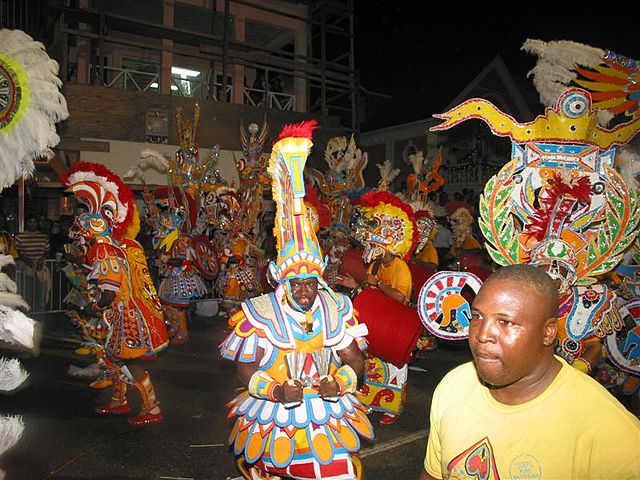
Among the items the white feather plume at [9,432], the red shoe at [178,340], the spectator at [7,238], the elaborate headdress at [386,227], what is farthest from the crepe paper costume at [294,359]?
the spectator at [7,238]

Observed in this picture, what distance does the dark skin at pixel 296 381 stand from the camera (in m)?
2.83

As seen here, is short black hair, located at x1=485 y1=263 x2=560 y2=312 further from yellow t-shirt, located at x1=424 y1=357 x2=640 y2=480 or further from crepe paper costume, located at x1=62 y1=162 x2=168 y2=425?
crepe paper costume, located at x1=62 y1=162 x2=168 y2=425

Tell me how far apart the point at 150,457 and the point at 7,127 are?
3304 millimetres

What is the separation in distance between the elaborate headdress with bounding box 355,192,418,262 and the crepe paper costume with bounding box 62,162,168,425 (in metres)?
2.33

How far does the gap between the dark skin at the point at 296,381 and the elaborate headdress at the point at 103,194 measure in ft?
9.13

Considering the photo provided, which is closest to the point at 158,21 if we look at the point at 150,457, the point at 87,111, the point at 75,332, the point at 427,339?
the point at 87,111

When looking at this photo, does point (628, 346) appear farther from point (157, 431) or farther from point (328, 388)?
point (157, 431)

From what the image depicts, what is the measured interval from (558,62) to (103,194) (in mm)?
4472

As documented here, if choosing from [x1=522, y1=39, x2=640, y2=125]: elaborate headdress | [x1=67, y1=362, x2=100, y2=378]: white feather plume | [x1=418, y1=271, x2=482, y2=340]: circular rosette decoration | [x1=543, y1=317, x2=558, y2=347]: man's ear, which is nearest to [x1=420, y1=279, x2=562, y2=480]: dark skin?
[x1=543, y1=317, x2=558, y2=347]: man's ear

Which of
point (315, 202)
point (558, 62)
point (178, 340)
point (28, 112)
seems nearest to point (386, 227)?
point (315, 202)

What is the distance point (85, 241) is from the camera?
17.3 ft

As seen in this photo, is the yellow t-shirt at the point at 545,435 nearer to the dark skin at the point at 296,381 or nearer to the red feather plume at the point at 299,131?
the dark skin at the point at 296,381

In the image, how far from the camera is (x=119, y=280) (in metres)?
4.89

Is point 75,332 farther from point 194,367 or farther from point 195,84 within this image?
point 195,84
